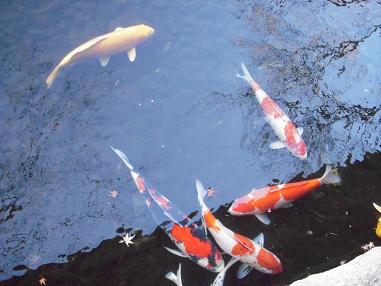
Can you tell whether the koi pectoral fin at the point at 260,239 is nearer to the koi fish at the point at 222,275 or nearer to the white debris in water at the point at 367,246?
the koi fish at the point at 222,275

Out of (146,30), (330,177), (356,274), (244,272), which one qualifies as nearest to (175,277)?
(244,272)

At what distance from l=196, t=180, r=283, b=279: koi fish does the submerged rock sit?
0.58 metres

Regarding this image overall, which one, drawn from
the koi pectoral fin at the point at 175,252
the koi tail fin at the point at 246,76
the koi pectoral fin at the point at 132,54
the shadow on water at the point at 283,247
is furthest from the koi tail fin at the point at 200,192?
the koi pectoral fin at the point at 132,54

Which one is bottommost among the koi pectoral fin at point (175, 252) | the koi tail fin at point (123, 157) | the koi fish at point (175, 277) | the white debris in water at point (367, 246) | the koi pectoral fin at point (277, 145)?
the white debris in water at point (367, 246)

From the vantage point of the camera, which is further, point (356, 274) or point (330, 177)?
point (330, 177)

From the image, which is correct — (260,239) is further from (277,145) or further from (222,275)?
(277,145)

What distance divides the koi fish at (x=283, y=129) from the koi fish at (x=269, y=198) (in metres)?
0.35

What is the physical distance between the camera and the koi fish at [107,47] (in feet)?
14.7

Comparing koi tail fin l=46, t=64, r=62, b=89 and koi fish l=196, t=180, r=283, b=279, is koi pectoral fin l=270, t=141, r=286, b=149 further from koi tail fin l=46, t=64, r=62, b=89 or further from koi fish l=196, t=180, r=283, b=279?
koi tail fin l=46, t=64, r=62, b=89

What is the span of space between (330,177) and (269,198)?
0.66 m

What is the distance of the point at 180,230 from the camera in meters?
3.70

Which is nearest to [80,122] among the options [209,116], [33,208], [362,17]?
[33,208]

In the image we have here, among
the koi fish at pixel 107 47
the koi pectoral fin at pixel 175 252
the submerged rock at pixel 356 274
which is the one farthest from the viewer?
the koi fish at pixel 107 47

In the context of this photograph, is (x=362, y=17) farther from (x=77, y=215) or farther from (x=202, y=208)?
(x=77, y=215)
